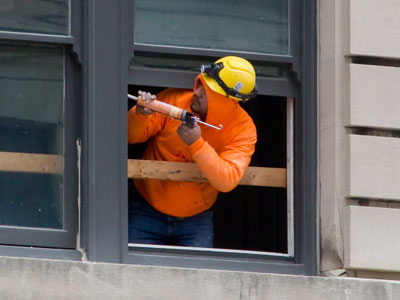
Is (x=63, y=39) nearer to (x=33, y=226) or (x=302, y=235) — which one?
(x=33, y=226)

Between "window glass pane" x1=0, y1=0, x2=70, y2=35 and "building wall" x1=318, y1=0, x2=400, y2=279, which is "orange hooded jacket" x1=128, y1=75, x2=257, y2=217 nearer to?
"building wall" x1=318, y1=0, x2=400, y2=279

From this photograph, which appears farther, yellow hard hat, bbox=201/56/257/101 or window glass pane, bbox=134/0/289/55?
window glass pane, bbox=134/0/289/55

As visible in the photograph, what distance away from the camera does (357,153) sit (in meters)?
11.1

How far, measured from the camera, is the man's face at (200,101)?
430 inches

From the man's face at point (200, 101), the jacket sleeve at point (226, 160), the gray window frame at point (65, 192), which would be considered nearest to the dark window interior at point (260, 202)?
the man's face at point (200, 101)

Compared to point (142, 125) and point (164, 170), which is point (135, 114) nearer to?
point (142, 125)

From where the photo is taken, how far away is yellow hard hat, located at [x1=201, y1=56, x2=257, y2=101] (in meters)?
10.8

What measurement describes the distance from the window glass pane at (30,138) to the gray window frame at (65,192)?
40mm

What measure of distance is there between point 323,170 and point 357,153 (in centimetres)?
26

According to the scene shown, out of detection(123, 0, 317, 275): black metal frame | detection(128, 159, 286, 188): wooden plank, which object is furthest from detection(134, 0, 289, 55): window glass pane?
detection(128, 159, 286, 188): wooden plank

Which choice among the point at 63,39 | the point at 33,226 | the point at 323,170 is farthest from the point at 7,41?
the point at 323,170

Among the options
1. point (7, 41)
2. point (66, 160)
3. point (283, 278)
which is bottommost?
point (283, 278)

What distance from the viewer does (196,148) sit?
10555 mm

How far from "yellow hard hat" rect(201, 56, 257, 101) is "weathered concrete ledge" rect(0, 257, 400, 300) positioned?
1.15 m
